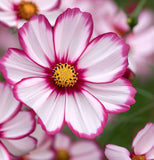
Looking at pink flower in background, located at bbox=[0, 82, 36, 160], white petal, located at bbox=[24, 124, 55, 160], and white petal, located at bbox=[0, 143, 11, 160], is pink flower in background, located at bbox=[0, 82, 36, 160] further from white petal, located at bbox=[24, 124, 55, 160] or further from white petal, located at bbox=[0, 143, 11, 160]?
white petal, located at bbox=[24, 124, 55, 160]

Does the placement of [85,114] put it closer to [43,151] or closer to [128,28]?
[43,151]

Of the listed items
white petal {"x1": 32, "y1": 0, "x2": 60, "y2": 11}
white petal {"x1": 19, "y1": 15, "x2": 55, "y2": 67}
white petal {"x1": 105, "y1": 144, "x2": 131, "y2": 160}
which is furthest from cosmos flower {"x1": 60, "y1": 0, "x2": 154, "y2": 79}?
white petal {"x1": 105, "y1": 144, "x2": 131, "y2": 160}

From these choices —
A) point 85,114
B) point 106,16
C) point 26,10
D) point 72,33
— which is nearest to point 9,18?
point 26,10

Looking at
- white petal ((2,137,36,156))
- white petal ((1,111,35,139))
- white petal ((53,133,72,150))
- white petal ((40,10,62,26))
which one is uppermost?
white petal ((40,10,62,26))

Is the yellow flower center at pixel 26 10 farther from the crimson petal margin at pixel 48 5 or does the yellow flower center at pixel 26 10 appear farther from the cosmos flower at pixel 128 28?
the cosmos flower at pixel 128 28

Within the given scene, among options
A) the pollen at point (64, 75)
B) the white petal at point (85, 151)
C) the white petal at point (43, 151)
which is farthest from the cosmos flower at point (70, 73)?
the white petal at point (85, 151)
